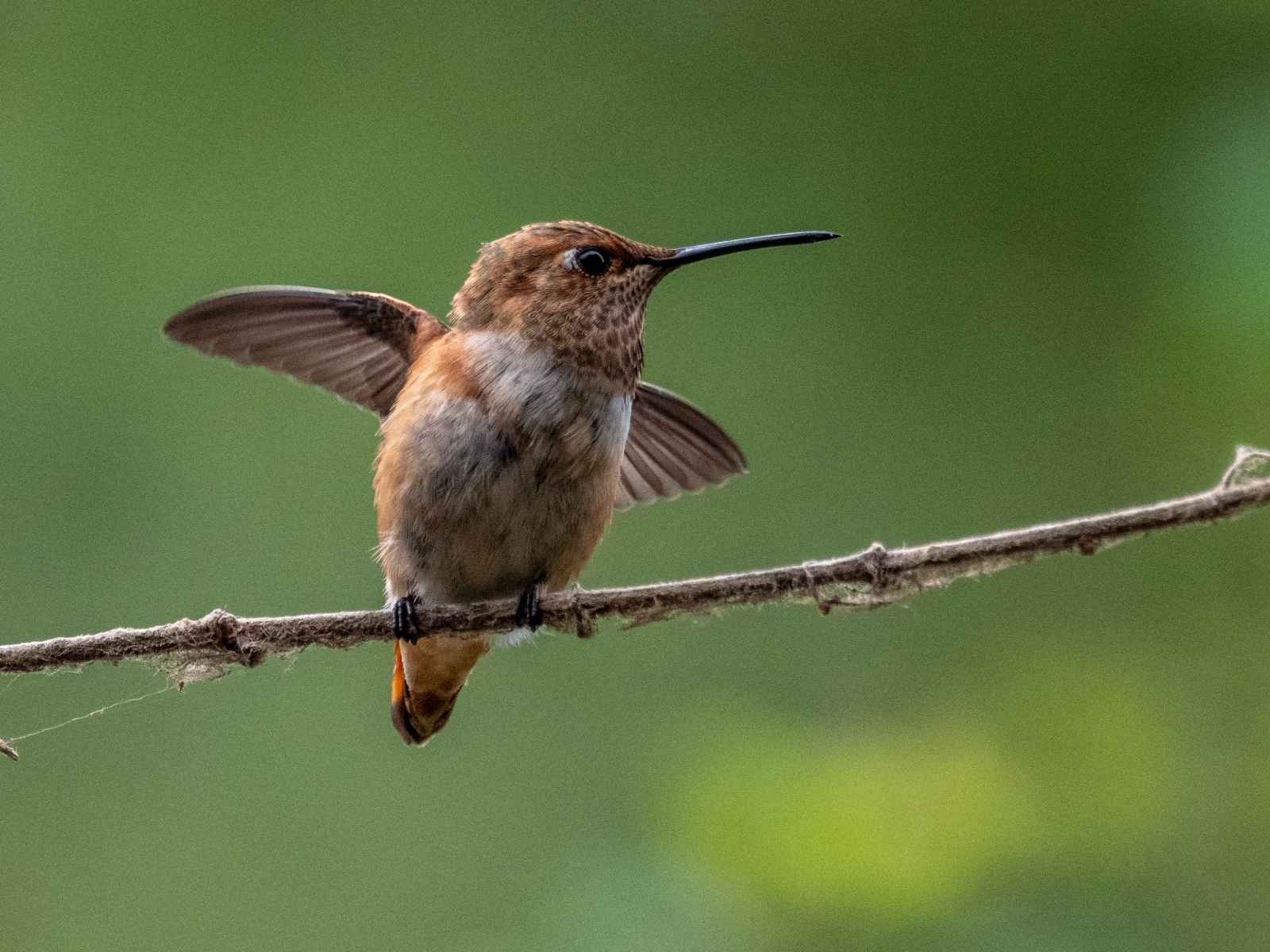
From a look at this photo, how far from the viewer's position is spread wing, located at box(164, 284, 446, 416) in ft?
8.26

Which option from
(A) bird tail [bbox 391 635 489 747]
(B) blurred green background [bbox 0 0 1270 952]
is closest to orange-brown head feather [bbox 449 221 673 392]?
(A) bird tail [bbox 391 635 489 747]

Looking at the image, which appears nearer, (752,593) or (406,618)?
(752,593)

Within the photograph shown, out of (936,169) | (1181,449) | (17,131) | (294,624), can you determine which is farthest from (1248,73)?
(17,131)

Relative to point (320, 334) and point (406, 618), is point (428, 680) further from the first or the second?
point (320, 334)

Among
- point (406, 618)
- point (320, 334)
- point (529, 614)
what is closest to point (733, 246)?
point (529, 614)

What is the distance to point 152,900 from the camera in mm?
3611

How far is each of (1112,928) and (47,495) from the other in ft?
9.92

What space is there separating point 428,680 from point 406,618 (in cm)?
34

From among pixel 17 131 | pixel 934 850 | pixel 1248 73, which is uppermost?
pixel 17 131

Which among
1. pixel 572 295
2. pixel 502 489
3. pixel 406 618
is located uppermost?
pixel 572 295

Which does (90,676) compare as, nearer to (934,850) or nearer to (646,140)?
(646,140)

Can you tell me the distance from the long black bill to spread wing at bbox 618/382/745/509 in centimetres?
39

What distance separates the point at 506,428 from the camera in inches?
82.4

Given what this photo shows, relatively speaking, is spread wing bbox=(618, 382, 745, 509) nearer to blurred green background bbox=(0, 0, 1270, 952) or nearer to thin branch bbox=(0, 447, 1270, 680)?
blurred green background bbox=(0, 0, 1270, 952)
